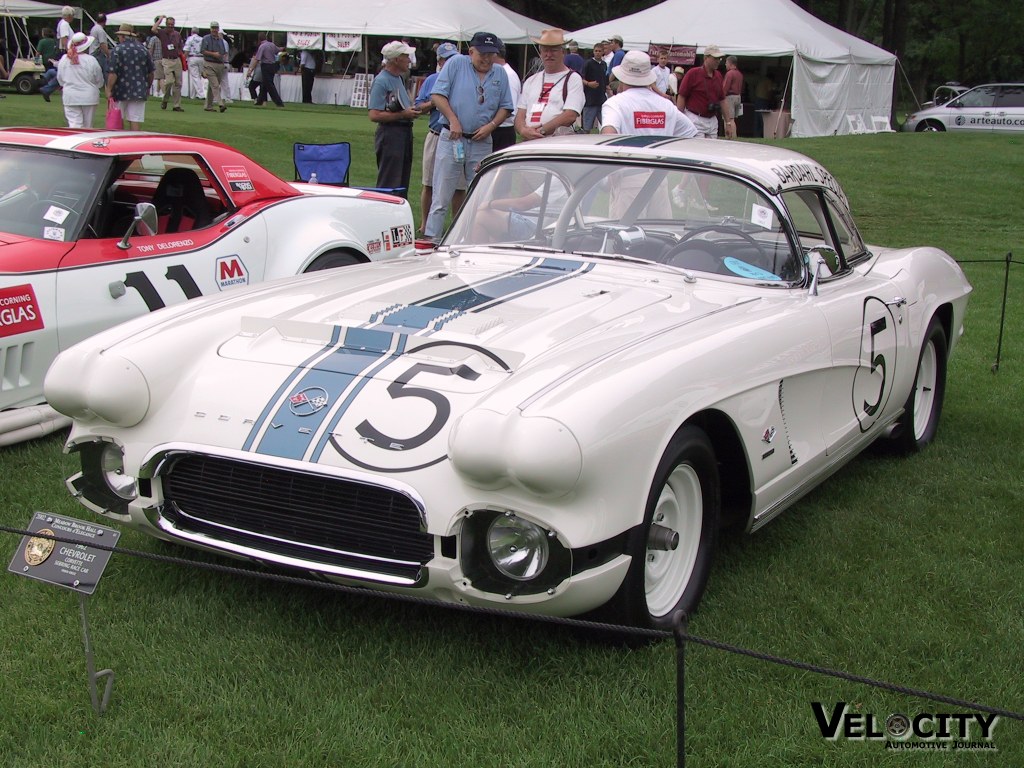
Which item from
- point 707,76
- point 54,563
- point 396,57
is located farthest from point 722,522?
point 707,76

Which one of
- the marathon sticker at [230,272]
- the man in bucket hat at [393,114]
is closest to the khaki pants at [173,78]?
the man in bucket hat at [393,114]

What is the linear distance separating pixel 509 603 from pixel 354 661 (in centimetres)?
54

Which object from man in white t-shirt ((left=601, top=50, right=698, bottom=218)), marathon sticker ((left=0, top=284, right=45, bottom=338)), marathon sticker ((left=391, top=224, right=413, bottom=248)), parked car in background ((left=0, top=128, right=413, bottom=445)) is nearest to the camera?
marathon sticker ((left=0, top=284, right=45, bottom=338))

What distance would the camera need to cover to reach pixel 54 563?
9.59 ft

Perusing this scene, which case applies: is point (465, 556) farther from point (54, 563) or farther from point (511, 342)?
point (54, 563)

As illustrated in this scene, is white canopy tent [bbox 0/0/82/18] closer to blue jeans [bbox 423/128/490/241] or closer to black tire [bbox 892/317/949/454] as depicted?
blue jeans [bbox 423/128/490/241]

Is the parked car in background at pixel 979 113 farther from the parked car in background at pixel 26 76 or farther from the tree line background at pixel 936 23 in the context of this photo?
the parked car in background at pixel 26 76

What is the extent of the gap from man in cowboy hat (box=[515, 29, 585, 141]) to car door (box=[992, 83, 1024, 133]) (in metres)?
19.5

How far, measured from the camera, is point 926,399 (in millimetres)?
5594

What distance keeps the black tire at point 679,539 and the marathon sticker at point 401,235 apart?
392cm

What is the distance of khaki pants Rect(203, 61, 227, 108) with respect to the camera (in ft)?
76.1

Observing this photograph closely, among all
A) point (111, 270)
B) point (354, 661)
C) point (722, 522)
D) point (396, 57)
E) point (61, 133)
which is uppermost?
point (396, 57)

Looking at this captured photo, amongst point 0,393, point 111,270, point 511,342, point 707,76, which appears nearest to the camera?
point 511,342

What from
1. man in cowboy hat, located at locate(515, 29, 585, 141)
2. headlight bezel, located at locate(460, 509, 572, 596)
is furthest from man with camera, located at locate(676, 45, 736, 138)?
headlight bezel, located at locate(460, 509, 572, 596)
